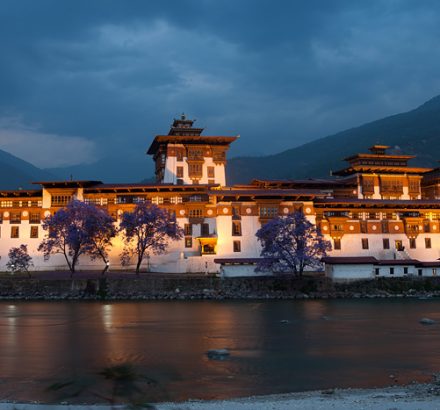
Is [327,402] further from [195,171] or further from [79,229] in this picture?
[195,171]

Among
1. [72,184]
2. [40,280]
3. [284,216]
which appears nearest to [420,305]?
[284,216]

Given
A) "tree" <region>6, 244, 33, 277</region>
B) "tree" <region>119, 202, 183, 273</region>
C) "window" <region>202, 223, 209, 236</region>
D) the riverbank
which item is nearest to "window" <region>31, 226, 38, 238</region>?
"tree" <region>6, 244, 33, 277</region>

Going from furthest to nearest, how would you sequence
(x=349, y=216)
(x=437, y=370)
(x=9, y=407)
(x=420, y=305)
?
(x=349, y=216), (x=420, y=305), (x=437, y=370), (x=9, y=407)

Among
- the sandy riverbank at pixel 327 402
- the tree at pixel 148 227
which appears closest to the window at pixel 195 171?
the tree at pixel 148 227

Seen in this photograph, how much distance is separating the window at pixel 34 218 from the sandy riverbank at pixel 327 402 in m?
56.5

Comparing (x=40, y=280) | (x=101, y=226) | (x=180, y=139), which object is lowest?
(x=40, y=280)

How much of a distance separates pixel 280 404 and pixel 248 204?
5125 cm

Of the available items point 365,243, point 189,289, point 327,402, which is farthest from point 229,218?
point 327,402

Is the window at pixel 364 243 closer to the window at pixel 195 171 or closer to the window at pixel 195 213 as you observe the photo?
the window at pixel 195 213

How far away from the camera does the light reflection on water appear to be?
22.3m

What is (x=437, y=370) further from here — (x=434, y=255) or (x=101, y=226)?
(x=434, y=255)

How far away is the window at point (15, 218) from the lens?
71562 mm

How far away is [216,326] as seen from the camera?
125 feet

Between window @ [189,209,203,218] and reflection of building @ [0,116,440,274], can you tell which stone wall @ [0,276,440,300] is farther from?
window @ [189,209,203,218]
